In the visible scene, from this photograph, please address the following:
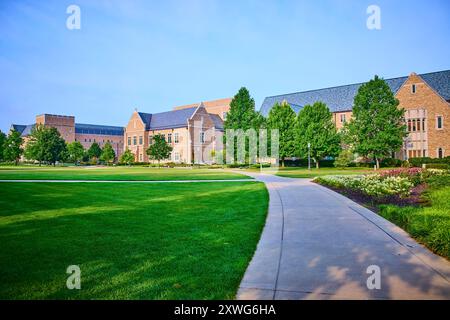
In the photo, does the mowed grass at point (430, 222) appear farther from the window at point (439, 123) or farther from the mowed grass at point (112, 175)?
the window at point (439, 123)

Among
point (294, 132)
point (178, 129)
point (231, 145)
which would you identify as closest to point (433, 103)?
point (294, 132)

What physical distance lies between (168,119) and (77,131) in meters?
54.5

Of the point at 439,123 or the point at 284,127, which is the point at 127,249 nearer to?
the point at 284,127

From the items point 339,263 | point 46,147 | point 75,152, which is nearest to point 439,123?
point 339,263

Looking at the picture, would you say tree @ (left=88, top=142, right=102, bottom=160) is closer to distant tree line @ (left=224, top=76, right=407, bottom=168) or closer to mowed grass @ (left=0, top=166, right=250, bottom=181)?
distant tree line @ (left=224, top=76, right=407, bottom=168)

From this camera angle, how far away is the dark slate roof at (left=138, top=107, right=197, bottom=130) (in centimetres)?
7038

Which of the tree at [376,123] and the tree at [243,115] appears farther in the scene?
the tree at [243,115]

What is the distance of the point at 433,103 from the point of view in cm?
4656

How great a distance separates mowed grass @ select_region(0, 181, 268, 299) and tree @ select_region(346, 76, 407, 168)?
3763 centimetres

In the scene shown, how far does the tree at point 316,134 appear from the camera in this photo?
47.0m

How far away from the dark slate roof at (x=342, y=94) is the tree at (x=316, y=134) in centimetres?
1370

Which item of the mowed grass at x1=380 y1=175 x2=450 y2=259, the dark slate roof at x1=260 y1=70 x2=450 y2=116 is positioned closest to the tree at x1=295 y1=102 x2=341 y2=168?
the dark slate roof at x1=260 y1=70 x2=450 y2=116

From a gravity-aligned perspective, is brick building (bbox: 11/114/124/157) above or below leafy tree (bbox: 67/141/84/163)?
above

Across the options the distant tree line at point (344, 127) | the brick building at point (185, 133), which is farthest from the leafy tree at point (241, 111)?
the brick building at point (185, 133)
